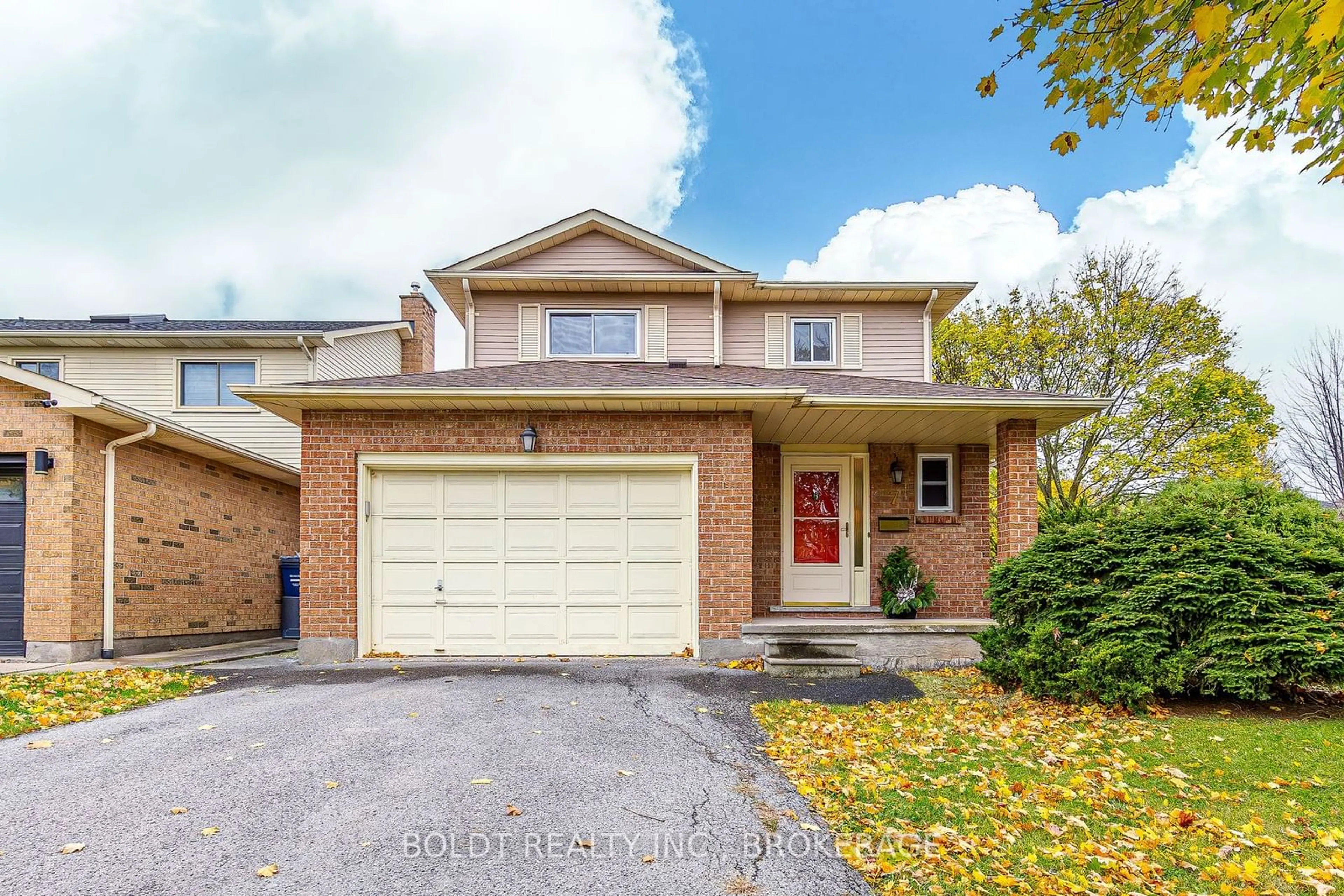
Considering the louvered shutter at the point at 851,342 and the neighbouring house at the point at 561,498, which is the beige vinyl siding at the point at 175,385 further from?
the louvered shutter at the point at 851,342

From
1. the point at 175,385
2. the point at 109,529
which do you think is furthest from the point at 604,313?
the point at 175,385

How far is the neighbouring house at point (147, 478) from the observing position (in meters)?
8.37

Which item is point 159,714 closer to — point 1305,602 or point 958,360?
point 1305,602

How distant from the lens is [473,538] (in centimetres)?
820

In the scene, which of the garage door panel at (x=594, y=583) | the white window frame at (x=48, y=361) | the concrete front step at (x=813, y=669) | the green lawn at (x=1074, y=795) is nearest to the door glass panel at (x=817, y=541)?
the concrete front step at (x=813, y=669)

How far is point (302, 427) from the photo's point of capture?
8008 mm

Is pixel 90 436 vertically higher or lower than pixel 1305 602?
higher

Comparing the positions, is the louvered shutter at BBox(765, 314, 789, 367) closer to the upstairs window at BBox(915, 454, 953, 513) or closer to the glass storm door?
the glass storm door

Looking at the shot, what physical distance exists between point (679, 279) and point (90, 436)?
7.81m

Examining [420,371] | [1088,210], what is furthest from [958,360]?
[420,371]

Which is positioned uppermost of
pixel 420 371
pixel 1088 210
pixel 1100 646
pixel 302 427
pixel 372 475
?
pixel 1088 210

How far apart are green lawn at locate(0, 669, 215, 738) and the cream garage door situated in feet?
6.44

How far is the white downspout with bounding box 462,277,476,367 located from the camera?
11195mm

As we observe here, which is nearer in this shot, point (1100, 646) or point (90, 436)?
point (1100, 646)
